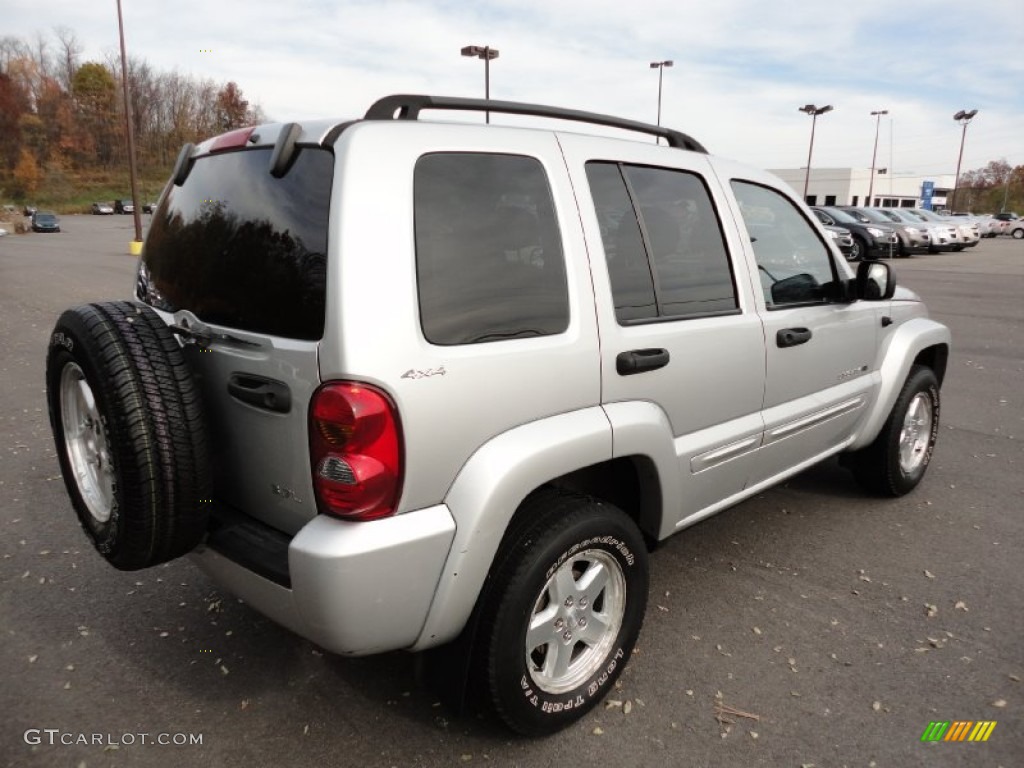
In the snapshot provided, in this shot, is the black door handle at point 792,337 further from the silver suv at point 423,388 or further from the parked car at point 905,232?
the parked car at point 905,232

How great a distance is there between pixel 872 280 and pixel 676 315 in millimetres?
1431

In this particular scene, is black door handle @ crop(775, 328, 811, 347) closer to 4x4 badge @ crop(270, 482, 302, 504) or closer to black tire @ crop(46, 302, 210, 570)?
4x4 badge @ crop(270, 482, 302, 504)

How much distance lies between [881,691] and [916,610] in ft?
2.24

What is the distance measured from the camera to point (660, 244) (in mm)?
2797

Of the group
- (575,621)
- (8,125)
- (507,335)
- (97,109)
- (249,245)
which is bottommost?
(575,621)

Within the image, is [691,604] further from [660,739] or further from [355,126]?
[355,126]

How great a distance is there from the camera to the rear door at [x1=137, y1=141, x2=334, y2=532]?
2.04 meters

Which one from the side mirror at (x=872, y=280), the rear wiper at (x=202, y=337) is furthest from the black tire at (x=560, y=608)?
the side mirror at (x=872, y=280)

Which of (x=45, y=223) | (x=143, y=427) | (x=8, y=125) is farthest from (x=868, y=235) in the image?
(x=8, y=125)

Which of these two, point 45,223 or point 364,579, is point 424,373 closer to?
point 364,579

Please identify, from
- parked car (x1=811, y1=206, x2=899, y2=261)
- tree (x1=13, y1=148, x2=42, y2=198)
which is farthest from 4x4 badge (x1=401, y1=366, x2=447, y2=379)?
tree (x1=13, y1=148, x2=42, y2=198)

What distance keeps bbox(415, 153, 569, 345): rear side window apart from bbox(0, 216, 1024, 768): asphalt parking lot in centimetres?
124

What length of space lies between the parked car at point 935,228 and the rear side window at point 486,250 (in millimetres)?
25980

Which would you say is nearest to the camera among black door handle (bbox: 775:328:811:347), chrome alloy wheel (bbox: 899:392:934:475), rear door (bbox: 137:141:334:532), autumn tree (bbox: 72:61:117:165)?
rear door (bbox: 137:141:334:532)
